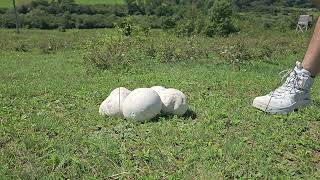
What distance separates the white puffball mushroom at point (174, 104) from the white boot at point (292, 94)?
30.3 inches

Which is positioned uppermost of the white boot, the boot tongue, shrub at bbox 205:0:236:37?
the boot tongue

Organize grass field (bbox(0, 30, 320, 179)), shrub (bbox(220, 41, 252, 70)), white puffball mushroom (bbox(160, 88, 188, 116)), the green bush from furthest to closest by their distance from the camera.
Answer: the green bush < shrub (bbox(220, 41, 252, 70)) < white puffball mushroom (bbox(160, 88, 188, 116)) < grass field (bbox(0, 30, 320, 179))

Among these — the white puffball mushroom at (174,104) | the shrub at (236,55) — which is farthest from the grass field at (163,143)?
the shrub at (236,55)

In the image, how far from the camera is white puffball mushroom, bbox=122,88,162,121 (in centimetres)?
353

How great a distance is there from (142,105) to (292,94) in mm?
1345

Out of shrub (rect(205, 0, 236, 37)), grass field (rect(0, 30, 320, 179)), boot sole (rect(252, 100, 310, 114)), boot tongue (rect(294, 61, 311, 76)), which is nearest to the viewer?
grass field (rect(0, 30, 320, 179))

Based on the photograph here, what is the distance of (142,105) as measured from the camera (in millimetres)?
3512

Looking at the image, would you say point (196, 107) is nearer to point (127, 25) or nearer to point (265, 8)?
point (127, 25)

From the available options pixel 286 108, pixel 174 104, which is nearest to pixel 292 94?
pixel 286 108

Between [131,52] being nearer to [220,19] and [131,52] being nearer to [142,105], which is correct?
[142,105]

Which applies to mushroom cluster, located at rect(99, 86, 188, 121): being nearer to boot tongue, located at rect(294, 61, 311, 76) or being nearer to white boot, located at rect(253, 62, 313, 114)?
white boot, located at rect(253, 62, 313, 114)

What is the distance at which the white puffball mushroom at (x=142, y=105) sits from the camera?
3531 mm

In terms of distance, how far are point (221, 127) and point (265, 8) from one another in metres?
54.3

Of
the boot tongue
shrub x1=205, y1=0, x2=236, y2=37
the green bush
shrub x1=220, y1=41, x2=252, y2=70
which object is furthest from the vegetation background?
shrub x1=205, y1=0, x2=236, y2=37
